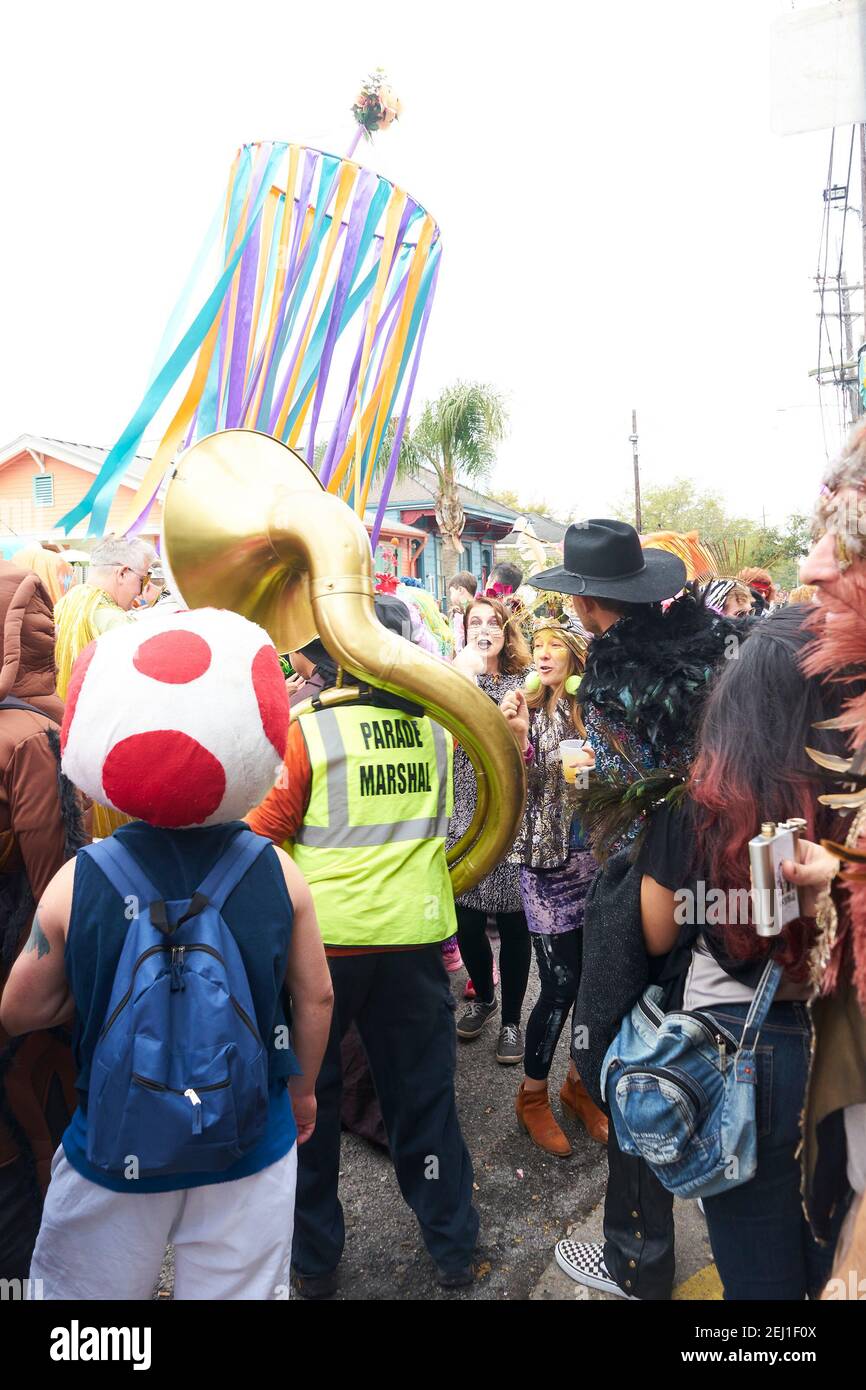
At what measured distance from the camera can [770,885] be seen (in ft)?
3.53

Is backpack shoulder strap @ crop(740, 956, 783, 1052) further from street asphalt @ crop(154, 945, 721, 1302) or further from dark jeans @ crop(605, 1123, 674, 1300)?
street asphalt @ crop(154, 945, 721, 1302)

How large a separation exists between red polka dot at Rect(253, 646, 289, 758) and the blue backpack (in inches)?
12.0

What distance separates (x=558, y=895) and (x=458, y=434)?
18004 mm

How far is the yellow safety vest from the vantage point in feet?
6.81

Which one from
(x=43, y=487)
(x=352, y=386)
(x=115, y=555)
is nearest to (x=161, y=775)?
(x=352, y=386)

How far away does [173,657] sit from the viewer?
4.41 ft

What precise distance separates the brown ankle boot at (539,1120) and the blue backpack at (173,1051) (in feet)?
5.81

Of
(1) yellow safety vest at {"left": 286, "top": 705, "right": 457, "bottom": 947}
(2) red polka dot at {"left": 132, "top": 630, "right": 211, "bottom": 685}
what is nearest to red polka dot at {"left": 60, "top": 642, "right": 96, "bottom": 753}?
(2) red polka dot at {"left": 132, "top": 630, "right": 211, "bottom": 685}

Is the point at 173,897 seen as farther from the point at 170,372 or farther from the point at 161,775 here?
the point at 170,372

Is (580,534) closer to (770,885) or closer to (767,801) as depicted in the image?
(767,801)

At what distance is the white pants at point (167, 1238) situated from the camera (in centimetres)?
136

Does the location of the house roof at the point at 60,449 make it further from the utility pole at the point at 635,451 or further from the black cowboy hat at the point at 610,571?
the utility pole at the point at 635,451
